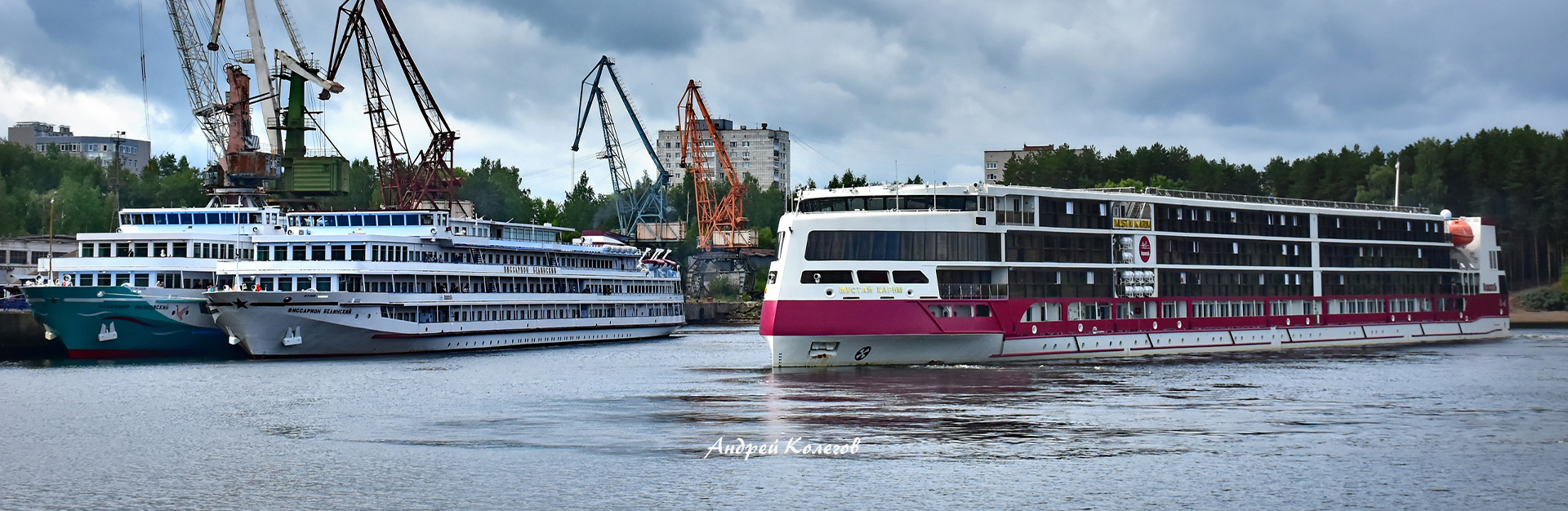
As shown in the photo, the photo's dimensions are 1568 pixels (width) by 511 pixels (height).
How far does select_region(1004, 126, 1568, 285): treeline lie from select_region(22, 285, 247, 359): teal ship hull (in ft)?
287

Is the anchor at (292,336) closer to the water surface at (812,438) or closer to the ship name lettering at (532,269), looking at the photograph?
the water surface at (812,438)

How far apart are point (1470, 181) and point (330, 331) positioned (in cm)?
11932

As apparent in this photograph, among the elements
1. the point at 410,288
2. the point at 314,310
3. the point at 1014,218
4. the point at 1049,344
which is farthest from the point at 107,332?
the point at 1049,344

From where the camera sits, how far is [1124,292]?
70062 mm

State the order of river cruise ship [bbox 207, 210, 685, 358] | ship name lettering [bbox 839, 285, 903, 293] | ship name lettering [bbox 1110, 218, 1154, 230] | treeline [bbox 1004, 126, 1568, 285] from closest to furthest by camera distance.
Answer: ship name lettering [bbox 839, 285, 903, 293], ship name lettering [bbox 1110, 218, 1154, 230], river cruise ship [bbox 207, 210, 685, 358], treeline [bbox 1004, 126, 1568, 285]

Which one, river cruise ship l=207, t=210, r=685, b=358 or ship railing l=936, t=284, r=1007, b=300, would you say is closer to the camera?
ship railing l=936, t=284, r=1007, b=300

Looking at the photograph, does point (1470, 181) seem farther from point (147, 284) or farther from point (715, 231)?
point (147, 284)

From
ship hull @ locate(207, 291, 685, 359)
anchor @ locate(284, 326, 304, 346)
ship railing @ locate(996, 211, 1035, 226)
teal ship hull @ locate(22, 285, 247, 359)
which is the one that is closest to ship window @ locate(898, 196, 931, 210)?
ship railing @ locate(996, 211, 1035, 226)

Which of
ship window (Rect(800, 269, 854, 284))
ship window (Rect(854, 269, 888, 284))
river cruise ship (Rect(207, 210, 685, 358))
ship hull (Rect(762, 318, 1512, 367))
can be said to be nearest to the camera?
ship window (Rect(800, 269, 854, 284))

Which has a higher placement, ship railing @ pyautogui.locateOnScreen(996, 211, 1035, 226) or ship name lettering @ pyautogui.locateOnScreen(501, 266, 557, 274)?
ship railing @ pyautogui.locateOnScreen(996, 211, 1035, 226)

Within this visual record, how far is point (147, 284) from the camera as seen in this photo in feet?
269

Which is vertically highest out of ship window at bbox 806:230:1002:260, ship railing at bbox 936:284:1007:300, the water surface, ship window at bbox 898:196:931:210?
ship window at bbox 898:196:931:210

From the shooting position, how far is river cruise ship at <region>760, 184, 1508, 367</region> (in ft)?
193

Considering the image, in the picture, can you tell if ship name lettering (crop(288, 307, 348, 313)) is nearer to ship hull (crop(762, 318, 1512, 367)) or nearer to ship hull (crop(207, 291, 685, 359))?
ship hull (crop(207, 291, 685, 359))
